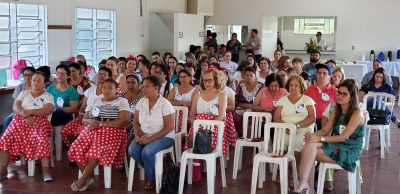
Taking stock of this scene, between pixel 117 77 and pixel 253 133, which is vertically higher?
pixel 117 77

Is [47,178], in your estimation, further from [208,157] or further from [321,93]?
[321,93]

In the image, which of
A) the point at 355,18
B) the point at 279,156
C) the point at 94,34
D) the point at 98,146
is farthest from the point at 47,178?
the point at 355,18

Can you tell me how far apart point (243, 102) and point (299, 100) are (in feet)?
4.75

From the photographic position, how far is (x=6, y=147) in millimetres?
5242

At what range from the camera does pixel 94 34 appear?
1004cm

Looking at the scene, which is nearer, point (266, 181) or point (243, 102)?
point (266, 181)

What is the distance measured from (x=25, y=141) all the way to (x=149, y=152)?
142 cm

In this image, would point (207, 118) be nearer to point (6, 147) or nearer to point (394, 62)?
point (6, 147)

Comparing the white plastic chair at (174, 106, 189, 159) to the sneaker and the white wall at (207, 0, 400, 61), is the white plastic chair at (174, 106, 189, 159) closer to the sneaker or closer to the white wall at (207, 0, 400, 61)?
the sneaker

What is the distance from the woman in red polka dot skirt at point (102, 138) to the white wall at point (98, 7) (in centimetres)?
354

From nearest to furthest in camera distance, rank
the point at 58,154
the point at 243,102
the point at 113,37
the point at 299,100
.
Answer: the point at 299,100, the point at 58,154, the point at 243,102, the point at 113,37

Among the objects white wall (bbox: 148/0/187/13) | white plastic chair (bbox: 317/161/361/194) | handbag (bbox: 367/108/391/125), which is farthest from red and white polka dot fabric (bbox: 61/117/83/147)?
white wall (bbox: 148/0/187/13)

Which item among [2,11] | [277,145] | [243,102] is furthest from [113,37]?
[277,145]

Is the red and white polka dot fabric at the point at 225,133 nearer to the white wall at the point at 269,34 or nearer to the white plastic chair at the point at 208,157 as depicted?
the white plastic chair at the point at 208,157
